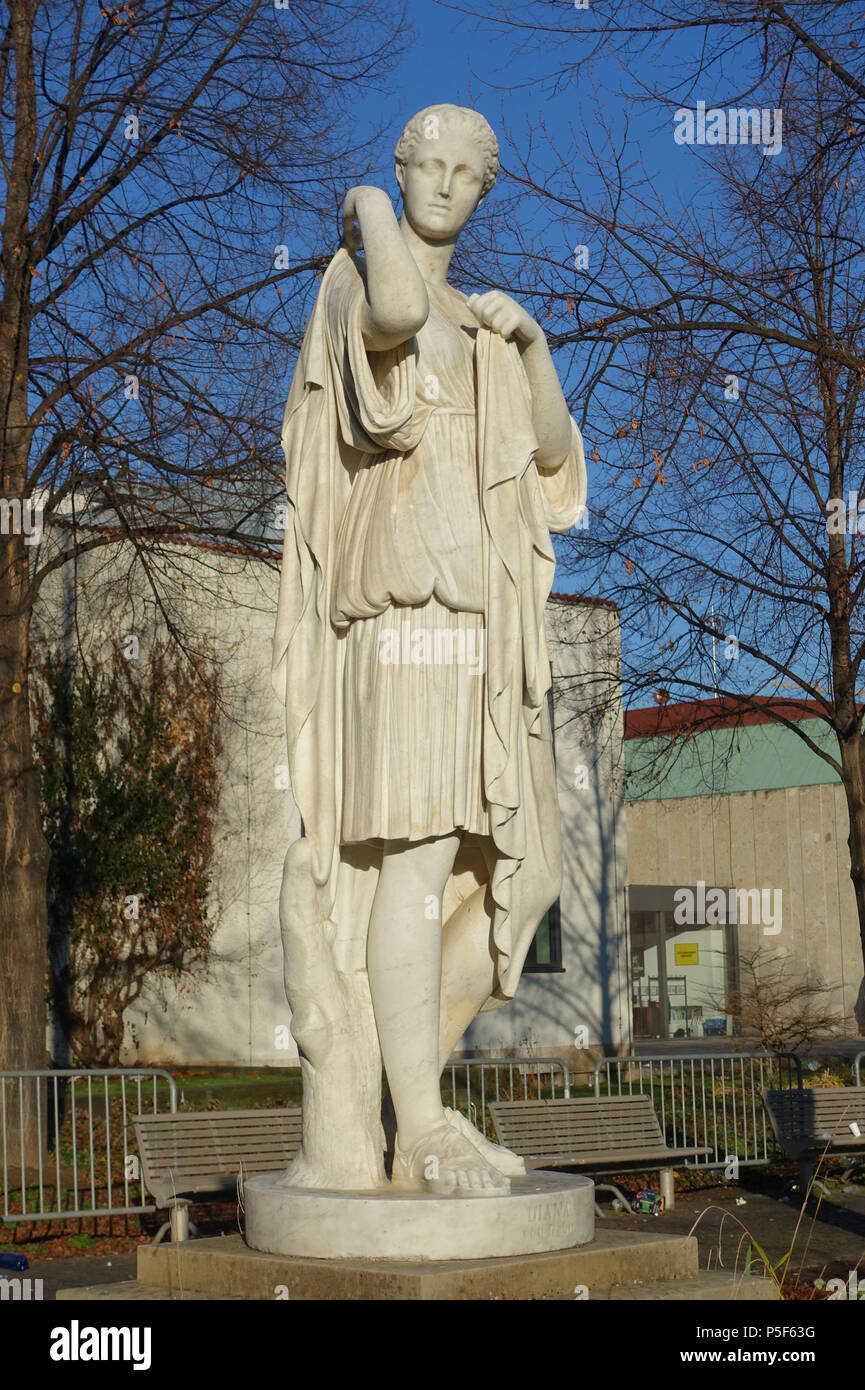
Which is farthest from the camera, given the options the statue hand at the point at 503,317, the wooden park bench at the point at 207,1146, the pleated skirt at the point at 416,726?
the wooden park bench at the point at 207,1146

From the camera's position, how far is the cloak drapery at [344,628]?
200 inches

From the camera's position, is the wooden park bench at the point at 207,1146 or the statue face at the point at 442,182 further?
the wooden park bench at the point at 207,1146

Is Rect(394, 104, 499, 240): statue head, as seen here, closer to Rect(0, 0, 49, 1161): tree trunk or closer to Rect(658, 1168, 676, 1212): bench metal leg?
Rect(0, 0, 49, 1161): tree trunk

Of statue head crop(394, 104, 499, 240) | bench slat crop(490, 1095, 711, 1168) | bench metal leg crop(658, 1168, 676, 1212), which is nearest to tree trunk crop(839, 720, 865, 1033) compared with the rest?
bench slat crop(490, 1095, 711, 1168)

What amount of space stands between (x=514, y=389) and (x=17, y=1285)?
4.60 metres

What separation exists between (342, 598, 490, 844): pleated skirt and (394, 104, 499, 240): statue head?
129 centimetres

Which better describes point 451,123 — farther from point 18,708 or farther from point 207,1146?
point 18,708

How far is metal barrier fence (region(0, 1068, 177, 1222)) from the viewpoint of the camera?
31.7 ft

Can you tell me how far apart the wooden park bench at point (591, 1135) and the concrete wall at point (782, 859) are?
81.1ft

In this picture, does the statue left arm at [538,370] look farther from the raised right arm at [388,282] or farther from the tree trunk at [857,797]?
the tree trunk at [857,797]

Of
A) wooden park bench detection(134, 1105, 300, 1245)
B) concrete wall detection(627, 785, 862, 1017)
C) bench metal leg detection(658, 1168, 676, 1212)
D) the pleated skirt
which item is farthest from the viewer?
concrete wall detection(627, 785, 862, 1017)

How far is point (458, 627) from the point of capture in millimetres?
5098

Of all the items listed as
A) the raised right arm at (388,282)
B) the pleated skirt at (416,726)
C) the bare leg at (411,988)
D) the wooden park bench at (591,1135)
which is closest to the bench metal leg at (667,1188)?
the wooden park bench at (591,1135)

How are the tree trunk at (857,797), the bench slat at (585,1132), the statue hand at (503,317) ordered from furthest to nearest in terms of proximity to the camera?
the tree trunk at (857,797), the bench slat at (585,1132), the statue hand at (503,317)
